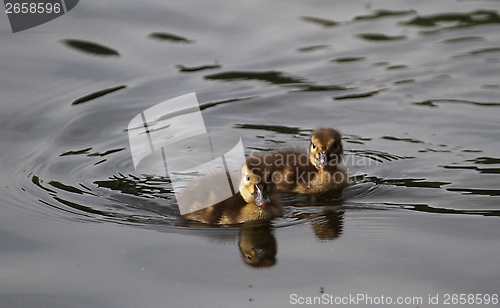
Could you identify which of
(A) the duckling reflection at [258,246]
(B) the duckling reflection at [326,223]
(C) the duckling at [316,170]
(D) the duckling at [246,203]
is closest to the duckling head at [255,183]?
(D) the duckling at [246,203]

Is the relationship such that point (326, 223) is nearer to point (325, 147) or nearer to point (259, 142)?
point (325, 147)

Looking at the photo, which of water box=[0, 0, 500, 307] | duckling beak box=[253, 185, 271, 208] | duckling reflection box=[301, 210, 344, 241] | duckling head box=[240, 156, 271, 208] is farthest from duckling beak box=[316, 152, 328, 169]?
duckling beak box=[253, 185, 271, 208]

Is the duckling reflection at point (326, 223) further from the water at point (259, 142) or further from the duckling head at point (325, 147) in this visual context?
the duckling head at point (325, 147)

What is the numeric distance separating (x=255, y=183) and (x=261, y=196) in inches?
5.0

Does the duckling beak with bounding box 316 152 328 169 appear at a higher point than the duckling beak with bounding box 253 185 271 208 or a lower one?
lower

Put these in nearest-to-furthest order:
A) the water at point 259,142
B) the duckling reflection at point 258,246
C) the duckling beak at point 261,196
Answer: the water at point 259,142, the duckling reflection at point 258,246, the duckling beak at point 261,196

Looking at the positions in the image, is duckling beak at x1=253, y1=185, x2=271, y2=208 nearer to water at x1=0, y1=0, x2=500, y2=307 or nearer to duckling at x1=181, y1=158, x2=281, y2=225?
duckling at x1=181, y1=158, x2=281, y2=225

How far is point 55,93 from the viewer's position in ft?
26.7

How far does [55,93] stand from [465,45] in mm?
4250

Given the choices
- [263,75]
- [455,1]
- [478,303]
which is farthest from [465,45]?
[478,303]

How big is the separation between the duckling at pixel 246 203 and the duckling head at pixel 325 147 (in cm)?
72

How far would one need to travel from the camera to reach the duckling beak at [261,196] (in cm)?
579

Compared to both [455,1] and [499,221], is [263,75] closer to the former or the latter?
[455,1]

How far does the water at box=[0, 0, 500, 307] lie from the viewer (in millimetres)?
4879
